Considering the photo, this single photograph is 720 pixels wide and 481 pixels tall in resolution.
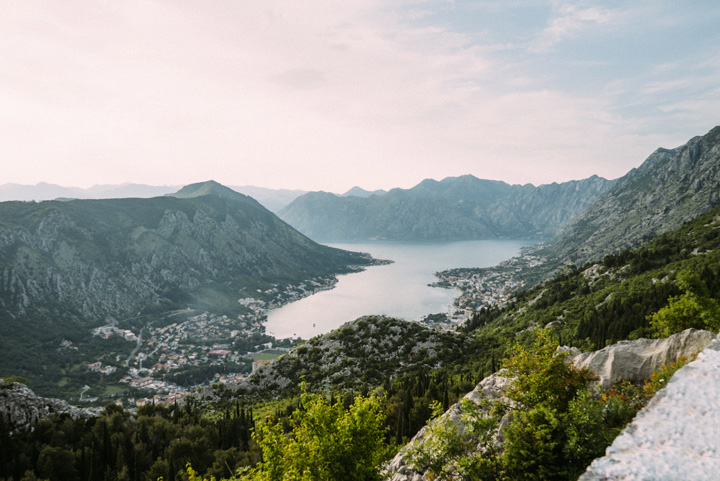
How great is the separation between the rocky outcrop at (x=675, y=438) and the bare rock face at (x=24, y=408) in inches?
2293

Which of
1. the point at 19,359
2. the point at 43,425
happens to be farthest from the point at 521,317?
the point at 19,359

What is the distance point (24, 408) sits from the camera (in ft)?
131

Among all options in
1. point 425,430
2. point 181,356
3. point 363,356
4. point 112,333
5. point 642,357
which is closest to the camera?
point 642,357

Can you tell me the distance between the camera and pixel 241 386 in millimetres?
72625

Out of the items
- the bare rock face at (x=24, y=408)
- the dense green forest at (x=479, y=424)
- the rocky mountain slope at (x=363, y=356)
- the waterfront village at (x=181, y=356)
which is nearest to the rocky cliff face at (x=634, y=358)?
the dense green forest at (x=479, y=424)

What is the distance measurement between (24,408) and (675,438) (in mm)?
61705

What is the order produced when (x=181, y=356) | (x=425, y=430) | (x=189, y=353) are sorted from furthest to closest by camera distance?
(x=189, y=353), (x=181, y=356), (x=425, y=430)

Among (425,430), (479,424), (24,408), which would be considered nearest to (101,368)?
(24,408)

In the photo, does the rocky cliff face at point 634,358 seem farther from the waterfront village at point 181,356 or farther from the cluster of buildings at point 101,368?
the cluster of buildings at point 101,368

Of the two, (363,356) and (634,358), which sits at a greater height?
(634,358)

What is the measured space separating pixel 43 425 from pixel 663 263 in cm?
11939

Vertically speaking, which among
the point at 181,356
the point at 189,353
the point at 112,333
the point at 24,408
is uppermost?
the point at 24,408

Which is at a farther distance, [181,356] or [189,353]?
[189,353]

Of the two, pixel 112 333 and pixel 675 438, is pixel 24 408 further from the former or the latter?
pixel 112 333
